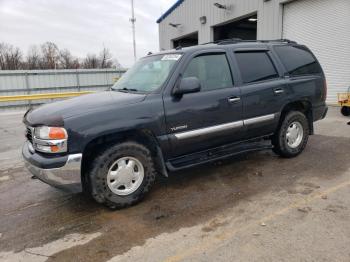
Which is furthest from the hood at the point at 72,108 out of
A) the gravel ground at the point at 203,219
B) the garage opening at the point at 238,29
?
the garage opening at the point at 238,29

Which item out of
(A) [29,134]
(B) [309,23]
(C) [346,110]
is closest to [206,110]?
(A) [29,134]

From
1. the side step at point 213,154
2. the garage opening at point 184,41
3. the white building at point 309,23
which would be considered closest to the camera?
the side step at point 213,154

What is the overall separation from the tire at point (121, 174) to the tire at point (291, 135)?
2.46 metres

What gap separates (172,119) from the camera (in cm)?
381

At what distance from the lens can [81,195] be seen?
417 cm

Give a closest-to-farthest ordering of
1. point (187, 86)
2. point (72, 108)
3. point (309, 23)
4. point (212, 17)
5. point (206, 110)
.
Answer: point (72, 108) → point (187, 86) → point (206, 110) → point (309, 23) → point (212, 17)

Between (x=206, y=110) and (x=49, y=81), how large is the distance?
64.4 ft

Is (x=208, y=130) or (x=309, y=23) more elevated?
(x=309, y=23)

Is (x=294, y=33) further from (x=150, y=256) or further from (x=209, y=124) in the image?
(x=150, y=256)

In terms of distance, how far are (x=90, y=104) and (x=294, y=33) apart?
36.7 ft

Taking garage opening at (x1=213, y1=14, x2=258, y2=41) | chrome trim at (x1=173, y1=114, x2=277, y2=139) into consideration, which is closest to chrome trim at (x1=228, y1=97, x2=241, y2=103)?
chrome trim at (x1=173, y1=114, x2=277, y2=139)

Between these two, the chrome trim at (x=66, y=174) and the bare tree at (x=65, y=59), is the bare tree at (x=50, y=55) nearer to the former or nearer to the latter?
the bare tree at (x=65, y=59)

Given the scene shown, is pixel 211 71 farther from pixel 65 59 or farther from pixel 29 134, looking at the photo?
pixel 65 59

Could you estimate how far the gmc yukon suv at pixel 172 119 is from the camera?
331 cm
